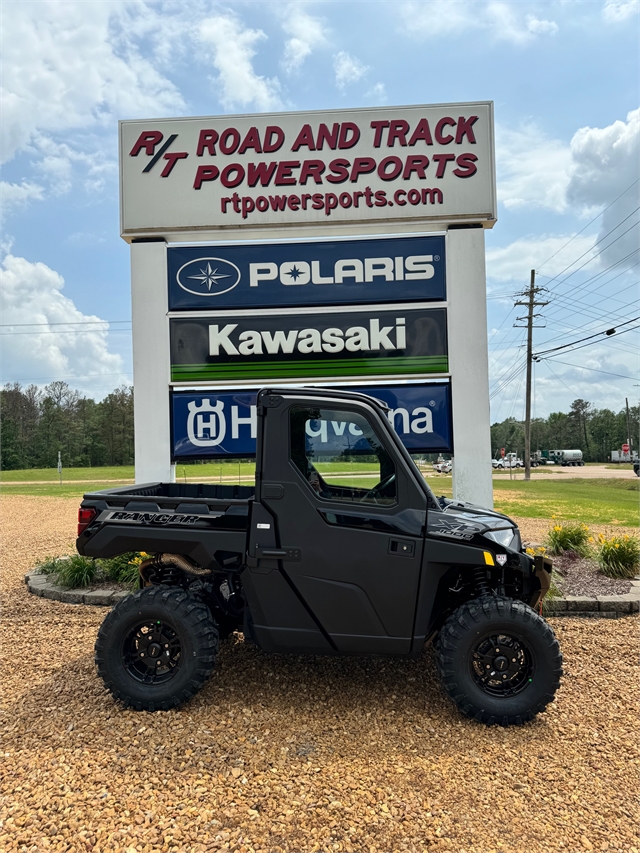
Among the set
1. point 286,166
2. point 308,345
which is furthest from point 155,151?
point 308,345

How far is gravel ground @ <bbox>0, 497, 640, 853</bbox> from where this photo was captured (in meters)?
2.44

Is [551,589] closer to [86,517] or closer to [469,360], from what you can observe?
[469,360]

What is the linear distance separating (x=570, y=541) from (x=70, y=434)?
5458cm

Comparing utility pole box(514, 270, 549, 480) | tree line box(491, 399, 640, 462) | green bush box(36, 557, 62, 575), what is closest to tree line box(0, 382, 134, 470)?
utility pole box(514, 270, 549, 480)

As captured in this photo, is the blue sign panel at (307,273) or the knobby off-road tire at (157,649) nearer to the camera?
the knobby off-road tire at (157,649)

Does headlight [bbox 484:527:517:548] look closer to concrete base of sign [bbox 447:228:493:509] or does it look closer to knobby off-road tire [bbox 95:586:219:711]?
knobby off-road tire [bbox 95:586:219:711]

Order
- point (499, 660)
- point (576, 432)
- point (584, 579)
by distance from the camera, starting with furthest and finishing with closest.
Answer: point (576, 432) < point (584, 579) < point (499, 660)

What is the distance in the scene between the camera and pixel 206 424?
6.58m

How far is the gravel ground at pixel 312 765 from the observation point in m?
2.44

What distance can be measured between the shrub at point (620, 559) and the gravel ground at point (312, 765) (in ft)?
7.67

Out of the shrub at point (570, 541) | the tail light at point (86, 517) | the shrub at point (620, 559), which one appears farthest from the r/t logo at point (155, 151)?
the shrub at point (620, 559)

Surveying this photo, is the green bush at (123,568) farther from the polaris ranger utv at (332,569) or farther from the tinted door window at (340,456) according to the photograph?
the tinted door window at (340,456)

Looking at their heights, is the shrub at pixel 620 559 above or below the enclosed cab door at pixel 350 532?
below

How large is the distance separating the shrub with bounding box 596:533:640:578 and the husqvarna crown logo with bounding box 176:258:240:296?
5.47 meters
